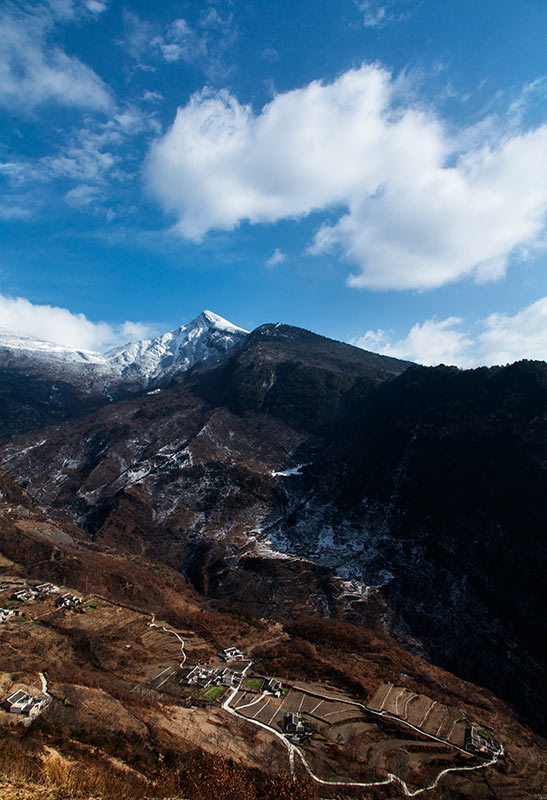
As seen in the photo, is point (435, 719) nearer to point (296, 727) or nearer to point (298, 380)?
point (296, 727)

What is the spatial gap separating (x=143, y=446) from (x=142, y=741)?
8434 cm

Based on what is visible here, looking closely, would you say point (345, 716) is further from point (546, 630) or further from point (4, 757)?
point (546, 630)

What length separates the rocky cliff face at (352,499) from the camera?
144 feet

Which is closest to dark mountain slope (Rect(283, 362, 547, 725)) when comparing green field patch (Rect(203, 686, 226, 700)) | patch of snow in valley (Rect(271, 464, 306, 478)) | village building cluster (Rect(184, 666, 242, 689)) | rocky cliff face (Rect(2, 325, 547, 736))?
rocky cliff face (Rect(2, 325, 547, 736))

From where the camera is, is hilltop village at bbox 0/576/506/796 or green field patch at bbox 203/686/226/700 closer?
hilltop village at bbox 0/576/506/796

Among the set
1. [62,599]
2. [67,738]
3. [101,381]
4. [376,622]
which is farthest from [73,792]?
[101,381]

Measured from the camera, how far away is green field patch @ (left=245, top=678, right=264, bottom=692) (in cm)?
2991

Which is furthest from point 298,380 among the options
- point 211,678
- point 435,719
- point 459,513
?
point 435,719

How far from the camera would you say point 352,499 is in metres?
69.7

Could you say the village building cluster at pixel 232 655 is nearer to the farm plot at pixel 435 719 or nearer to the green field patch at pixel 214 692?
the green field patch at pixel 214 692

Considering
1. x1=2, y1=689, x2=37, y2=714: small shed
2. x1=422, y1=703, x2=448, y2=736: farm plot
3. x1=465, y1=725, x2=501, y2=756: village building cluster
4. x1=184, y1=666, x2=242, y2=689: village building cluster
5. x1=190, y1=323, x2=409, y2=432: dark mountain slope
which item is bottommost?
x1=184, y1=666, x2=242, y2=689: village building cluster

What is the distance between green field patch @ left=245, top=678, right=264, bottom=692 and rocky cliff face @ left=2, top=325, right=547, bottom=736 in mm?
18901

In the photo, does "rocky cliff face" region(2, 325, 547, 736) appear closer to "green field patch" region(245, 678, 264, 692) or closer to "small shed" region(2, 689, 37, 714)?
"green field patch" region(245, 678, 264, 692)

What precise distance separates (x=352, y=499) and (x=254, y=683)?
42362 millimetres
